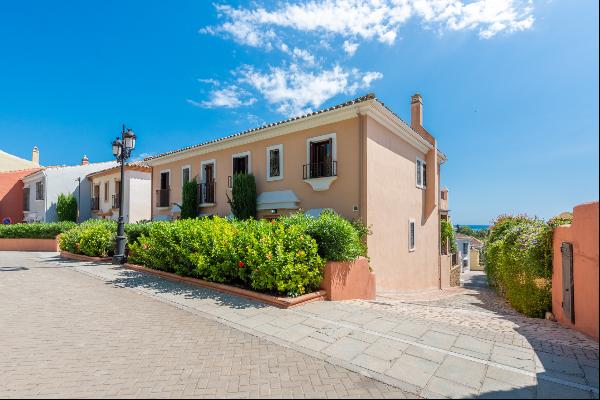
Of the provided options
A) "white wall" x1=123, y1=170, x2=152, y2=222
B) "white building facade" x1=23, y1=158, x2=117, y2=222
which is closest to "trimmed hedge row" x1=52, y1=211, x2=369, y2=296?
"white wall" x1=123, y1=170, x2=152, y2=222

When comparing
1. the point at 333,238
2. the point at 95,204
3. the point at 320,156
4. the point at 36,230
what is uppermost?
the point at 320,156

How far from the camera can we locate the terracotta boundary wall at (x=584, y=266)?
389cm

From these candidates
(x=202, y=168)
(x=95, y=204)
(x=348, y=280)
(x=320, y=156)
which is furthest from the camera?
(x=95, y=204)

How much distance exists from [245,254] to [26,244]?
2071cm

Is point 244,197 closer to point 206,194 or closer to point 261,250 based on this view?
point 206,194

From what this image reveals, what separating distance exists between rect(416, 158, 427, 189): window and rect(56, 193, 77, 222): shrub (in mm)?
27184

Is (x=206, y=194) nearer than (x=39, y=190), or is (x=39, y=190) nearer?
(x=206, y=194)

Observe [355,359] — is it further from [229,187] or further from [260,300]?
[229,187]

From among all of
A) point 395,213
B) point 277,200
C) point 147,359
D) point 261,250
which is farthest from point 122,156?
point 395,213

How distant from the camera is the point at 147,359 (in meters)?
3.92

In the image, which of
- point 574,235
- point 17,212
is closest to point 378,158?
point 574,235

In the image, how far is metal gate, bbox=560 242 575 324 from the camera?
488cm

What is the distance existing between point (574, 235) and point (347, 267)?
4.20m

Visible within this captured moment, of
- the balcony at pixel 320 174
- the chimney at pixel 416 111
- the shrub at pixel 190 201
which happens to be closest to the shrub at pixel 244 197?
the balcony at pixel 320 174
